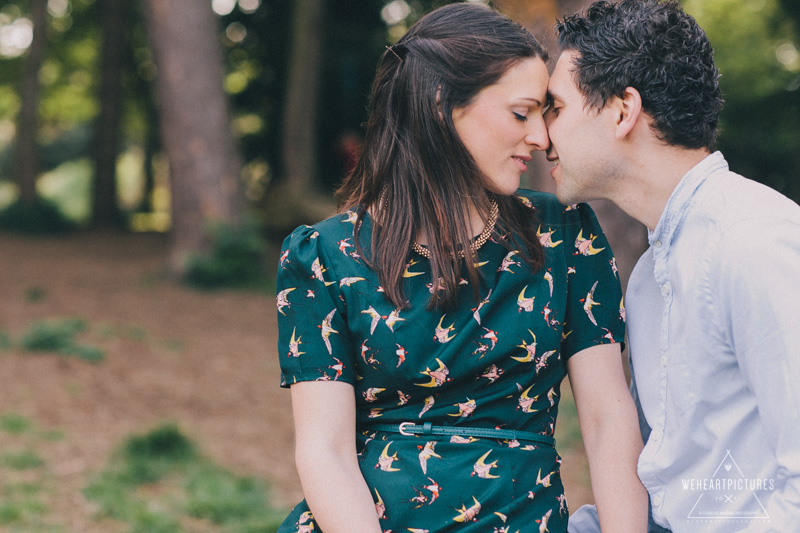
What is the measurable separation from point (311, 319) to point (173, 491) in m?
3.11

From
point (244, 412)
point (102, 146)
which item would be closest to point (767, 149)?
point (244, 412)

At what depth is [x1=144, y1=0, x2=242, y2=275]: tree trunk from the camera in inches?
367

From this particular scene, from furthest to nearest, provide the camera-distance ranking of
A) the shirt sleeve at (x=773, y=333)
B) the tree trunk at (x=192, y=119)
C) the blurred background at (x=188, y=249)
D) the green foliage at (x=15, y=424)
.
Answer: the tree trunk at (x=192, y=119)
the green foliage at (x=15, y=424)
the blurred background at (x=188, y=249)
the shirt sleeve at (x=773, y=333)

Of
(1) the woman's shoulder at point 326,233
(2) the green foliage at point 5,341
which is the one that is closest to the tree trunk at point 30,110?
(2) the green foliage at point 5,341

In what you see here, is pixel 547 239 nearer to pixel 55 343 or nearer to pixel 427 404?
pixel 427 404

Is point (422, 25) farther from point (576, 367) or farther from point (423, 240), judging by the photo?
point (576, 367)

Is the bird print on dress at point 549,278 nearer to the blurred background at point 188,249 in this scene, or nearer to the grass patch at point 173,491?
the blurred background at point 188,249

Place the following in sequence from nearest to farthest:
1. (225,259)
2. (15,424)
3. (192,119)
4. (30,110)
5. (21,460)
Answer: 1. (21,460)
2. (15,424)
3. (192,119)
4. (225,259)
5. (30,110)

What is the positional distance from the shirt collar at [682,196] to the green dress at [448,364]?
233 mm

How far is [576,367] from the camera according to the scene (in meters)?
1.97

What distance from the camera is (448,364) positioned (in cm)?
183

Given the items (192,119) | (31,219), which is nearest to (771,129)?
(192,119)

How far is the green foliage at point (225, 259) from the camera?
9.48 m

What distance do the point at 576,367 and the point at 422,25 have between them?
2.99 ft
